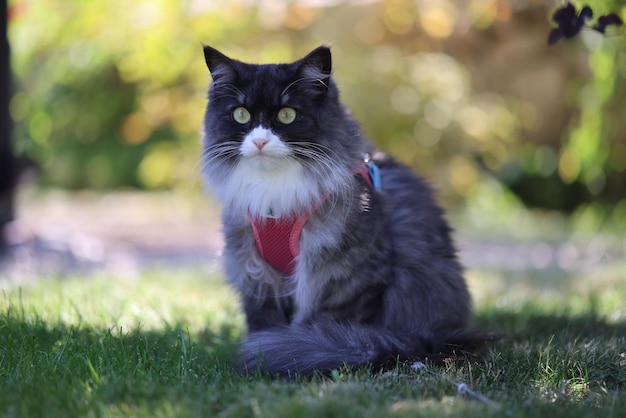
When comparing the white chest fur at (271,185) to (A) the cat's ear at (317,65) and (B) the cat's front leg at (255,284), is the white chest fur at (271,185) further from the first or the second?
(A) the cat's ear at (317,65)

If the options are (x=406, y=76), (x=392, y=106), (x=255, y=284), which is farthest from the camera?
(x=406, y=76)

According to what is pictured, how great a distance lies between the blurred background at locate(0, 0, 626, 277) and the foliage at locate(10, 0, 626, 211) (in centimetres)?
2

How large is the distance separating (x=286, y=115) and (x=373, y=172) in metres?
0.52

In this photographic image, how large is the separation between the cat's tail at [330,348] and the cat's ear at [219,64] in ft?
3.31

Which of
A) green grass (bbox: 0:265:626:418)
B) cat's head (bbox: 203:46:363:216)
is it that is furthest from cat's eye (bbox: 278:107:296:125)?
green grass (bbox: 0:265:626:418)

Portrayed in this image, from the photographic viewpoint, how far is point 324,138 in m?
2.71

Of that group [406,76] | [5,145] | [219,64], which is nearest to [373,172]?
[219,64]

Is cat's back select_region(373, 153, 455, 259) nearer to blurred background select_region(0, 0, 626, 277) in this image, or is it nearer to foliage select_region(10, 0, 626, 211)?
blurred background select_region(0, 0, 626, 277)

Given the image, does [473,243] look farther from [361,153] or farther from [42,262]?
[361,153]

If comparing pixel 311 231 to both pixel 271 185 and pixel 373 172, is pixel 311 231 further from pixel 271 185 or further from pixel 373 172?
pixel 373 172

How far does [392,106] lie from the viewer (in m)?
8.47

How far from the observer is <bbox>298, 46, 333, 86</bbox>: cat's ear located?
104 inches

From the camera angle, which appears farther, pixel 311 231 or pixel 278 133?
pixel 311 231

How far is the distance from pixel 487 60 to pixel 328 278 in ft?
25.5
